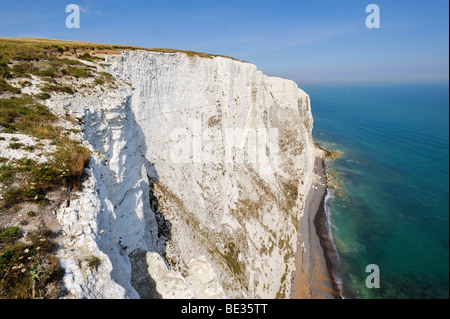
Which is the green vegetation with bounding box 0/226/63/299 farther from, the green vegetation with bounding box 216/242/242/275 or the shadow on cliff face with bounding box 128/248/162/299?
the green vegetation with bounding box 216/242/242/275

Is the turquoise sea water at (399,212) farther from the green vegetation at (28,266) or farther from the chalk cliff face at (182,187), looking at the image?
the green vegetation at (28,266)

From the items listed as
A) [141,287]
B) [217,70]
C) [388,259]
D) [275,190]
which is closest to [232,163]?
[275,190]

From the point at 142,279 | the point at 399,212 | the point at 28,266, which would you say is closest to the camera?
the point at 28,266

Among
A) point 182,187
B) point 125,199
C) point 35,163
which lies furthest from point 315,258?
point 35,163

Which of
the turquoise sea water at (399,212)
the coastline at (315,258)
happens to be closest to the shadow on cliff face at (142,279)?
the turquoise sea water at (399,212)

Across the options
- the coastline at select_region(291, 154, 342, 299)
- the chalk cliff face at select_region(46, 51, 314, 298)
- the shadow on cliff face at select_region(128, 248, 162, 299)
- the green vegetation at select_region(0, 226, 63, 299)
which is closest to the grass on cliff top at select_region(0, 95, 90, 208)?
the chalk cliff face at select_region(46, 51, 314, 298)

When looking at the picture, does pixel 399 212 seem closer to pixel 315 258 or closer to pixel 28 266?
pixel 315 258
